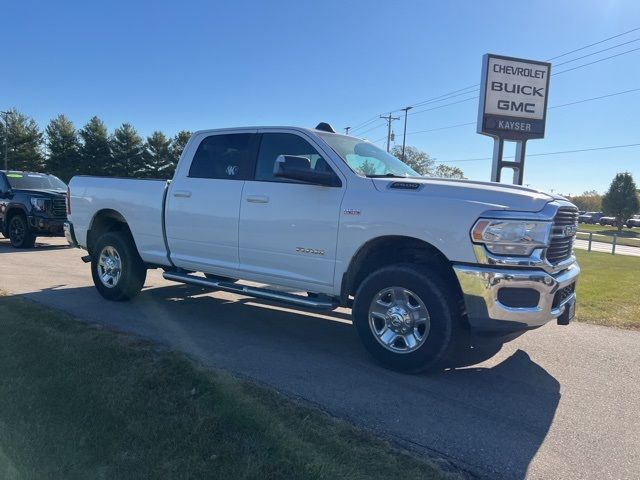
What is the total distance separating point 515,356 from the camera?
16.7 feet

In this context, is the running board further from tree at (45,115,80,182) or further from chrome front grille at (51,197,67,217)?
tree at (45,115,80,182)

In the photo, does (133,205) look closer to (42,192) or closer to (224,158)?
(224,158)

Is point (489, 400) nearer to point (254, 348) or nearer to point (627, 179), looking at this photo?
point (254, 348)

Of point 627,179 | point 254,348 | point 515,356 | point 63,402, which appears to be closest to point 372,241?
point 254,348

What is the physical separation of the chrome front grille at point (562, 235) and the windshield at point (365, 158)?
1643mm

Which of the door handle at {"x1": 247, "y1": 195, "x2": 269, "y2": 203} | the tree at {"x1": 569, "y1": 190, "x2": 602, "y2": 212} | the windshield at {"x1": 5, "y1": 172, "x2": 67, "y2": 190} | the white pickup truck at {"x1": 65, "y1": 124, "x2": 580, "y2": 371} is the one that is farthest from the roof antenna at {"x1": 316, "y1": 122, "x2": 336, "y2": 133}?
the tree at {"x1": 569, "y1": 190, "x2": 602, "y2": 212}

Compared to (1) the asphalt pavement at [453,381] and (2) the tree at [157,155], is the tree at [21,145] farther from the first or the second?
(1) the asphalt pavement at [453,381]

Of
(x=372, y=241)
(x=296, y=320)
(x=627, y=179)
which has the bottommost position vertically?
(x=296, y=320)

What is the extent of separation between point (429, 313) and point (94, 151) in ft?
192

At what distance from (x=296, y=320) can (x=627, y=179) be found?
241ft

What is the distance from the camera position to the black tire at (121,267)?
→ 6512 millimetres

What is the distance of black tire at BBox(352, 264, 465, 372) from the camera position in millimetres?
4121

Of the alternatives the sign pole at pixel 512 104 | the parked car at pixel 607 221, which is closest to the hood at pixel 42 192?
the sign pole at pixel 512 104

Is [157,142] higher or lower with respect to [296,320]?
higher
